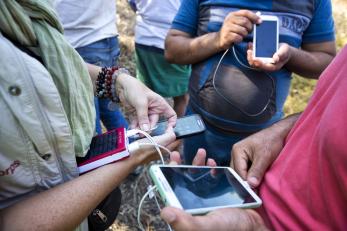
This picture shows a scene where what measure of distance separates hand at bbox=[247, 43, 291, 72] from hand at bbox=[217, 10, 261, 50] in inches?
3.0

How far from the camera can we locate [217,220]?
730 mm

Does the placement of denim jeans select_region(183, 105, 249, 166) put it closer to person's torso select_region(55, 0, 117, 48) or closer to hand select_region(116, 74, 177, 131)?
hand select_region(116, 74, 177, 131)

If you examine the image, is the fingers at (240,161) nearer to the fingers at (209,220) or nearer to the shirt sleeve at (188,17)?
the fingers at (209,220)

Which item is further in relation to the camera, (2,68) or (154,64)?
(154,64)

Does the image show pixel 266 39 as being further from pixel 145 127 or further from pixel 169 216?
pixel 169 216

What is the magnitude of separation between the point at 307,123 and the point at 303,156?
0.09m

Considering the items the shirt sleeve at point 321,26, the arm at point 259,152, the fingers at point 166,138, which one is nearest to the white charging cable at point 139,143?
the fingers at point 166,138

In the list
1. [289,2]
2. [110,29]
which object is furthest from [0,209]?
[110,29]

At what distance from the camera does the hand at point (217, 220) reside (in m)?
0.66

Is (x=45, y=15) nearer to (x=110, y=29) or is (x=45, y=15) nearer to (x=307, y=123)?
(x=307, y=123)

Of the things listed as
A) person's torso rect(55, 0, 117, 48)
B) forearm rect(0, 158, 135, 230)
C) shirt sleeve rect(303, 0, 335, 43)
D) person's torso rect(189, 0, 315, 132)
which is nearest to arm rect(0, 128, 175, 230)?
forearm rect(0, 158, 135, 230)

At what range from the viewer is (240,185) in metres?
0.91

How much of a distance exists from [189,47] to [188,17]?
165 mm

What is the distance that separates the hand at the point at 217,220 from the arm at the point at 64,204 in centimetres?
28
